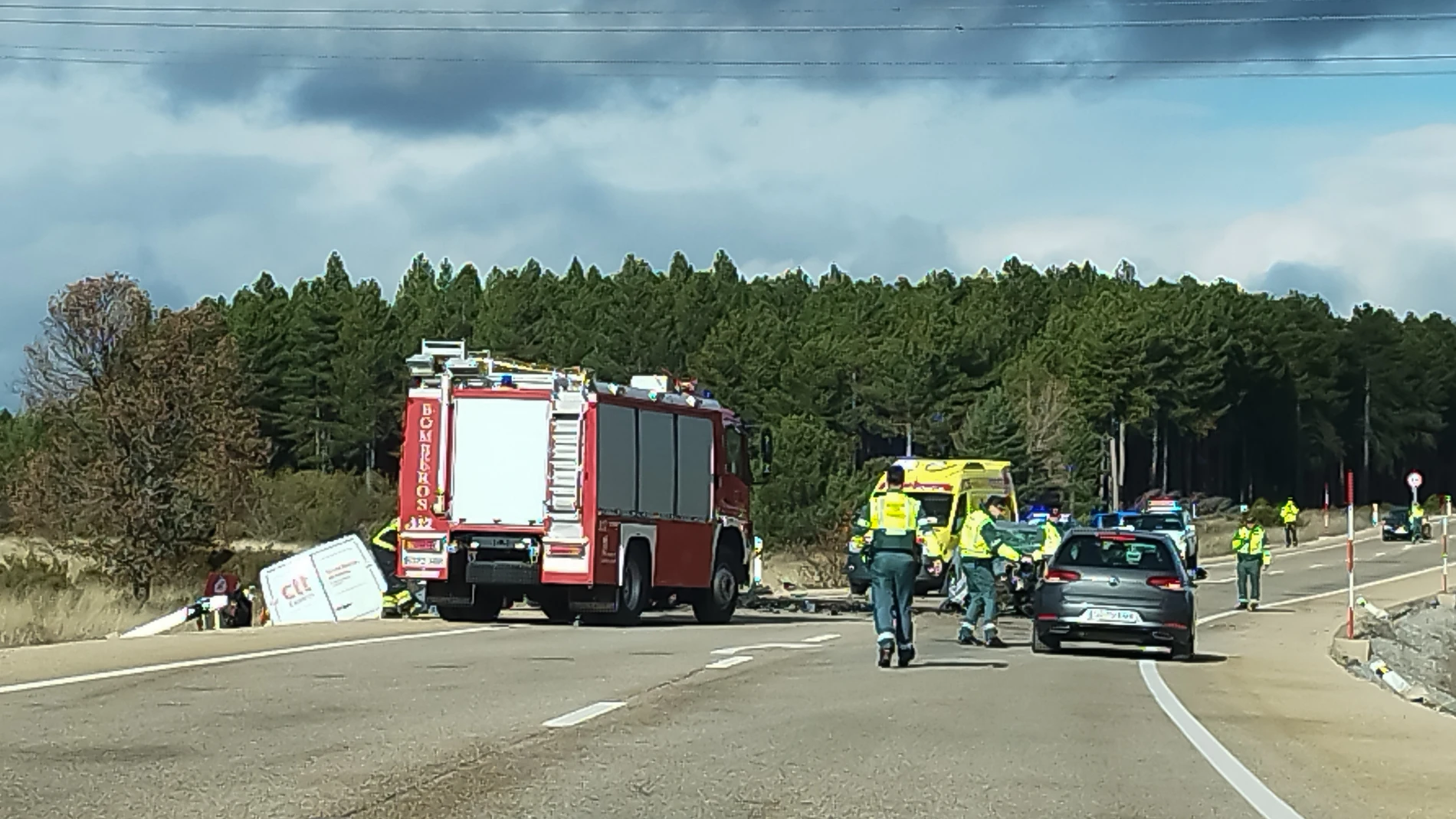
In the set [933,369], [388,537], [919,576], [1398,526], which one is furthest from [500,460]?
[933,369]

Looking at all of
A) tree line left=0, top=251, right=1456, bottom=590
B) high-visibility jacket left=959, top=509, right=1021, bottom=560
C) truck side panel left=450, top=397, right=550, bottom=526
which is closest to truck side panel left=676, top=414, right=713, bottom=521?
truck side panel left=450, top=397, right=550, bottom=526

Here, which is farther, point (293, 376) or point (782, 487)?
point (293, 376)

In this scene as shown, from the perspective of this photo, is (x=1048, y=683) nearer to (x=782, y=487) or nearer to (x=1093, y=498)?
(x=782, y=487)

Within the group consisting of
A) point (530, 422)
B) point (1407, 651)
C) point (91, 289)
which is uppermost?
point (91, 289)

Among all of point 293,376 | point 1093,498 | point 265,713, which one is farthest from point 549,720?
point 293,376

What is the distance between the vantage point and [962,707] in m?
14.0

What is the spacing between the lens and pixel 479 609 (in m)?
Answer: 25.4

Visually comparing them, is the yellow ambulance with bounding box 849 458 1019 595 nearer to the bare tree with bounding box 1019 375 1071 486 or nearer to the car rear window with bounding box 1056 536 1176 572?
the car rear window with bounding box 1056 536 1176 572

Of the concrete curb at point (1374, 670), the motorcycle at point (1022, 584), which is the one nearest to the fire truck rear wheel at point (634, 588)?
the concrete curb at point (1374, 670)

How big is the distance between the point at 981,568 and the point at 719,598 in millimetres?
5082

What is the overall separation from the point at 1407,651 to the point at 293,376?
257 feet

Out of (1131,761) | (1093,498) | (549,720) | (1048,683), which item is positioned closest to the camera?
(1131,761)

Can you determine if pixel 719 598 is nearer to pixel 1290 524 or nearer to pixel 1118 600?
pixel 1118 600

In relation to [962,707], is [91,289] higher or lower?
higher
